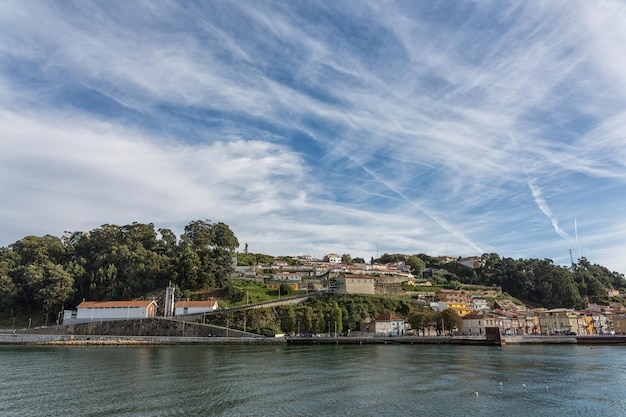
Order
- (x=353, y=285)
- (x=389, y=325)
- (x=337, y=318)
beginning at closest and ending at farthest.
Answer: (x=337, y=318)
(x=389, y=325)
(x=353, y=285)

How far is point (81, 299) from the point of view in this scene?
93500 mm

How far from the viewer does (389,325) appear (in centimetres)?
8325

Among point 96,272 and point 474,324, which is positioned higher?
point 96,272

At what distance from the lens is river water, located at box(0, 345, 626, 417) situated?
77.0ft

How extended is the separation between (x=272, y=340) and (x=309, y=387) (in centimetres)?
4406

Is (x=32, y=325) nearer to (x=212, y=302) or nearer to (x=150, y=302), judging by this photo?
(x=150, y=302)

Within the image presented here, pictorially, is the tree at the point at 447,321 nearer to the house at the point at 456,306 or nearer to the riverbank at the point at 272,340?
the riverbank at the point at 272,340

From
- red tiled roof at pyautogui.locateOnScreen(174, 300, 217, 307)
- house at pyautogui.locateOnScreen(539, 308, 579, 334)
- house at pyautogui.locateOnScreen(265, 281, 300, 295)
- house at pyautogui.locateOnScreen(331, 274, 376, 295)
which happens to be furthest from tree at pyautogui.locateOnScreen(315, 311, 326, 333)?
house at pyautogui.locateOnScreen(539, 308, 579, 334)

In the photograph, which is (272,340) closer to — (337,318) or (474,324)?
(337,318)

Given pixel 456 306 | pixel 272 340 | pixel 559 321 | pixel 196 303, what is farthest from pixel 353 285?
pixel 559 321

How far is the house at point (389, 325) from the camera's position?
82375 millimetres

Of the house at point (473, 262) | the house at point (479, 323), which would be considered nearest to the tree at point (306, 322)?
the house at point (479, 323)

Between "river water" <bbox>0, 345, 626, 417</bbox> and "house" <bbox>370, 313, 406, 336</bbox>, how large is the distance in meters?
38.0

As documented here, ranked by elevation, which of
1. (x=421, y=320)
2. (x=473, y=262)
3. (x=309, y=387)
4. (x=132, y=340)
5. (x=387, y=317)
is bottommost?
(x=132, y=340)
